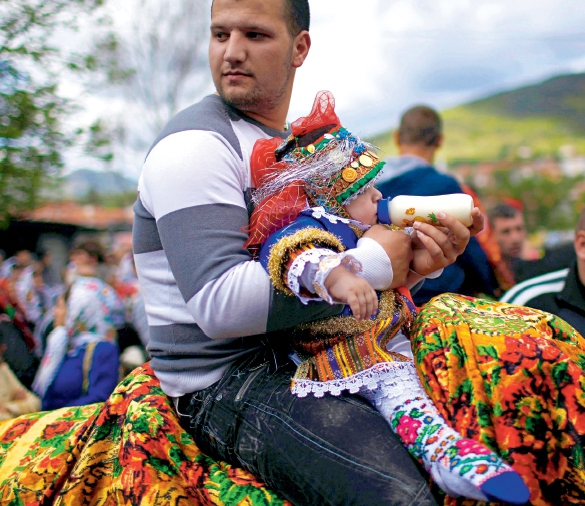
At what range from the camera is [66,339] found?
5219 mm

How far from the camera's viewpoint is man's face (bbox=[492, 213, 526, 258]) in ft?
20.3

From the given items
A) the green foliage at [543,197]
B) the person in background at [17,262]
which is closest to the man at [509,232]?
the person in background at [17,262]

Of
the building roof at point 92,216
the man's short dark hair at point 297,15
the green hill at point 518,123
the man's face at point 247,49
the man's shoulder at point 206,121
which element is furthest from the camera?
the green hill at point 518,123

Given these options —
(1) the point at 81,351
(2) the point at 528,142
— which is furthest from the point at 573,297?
(2) the point at 528,142

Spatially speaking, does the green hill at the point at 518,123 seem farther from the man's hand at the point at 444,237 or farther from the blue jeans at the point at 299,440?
the blue jeans at the point at 299,440

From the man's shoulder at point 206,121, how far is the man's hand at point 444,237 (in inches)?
25.9

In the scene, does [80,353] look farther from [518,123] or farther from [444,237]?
[518,123]

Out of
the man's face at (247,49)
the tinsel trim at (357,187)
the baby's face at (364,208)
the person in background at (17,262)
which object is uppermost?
the man's face at (247,49)

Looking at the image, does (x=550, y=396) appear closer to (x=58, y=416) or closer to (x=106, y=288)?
(x=58, y=416)

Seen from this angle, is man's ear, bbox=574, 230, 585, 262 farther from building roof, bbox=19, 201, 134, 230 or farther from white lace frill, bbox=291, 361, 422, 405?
building roof, bbox=19, 201, 134, 230

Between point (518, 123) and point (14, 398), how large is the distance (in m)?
31.1

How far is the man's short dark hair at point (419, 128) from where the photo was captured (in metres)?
4.48

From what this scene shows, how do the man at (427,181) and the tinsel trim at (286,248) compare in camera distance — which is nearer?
the tinsel trim at (286,248)

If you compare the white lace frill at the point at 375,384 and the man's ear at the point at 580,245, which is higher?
the man's ear at the point at 580,245
